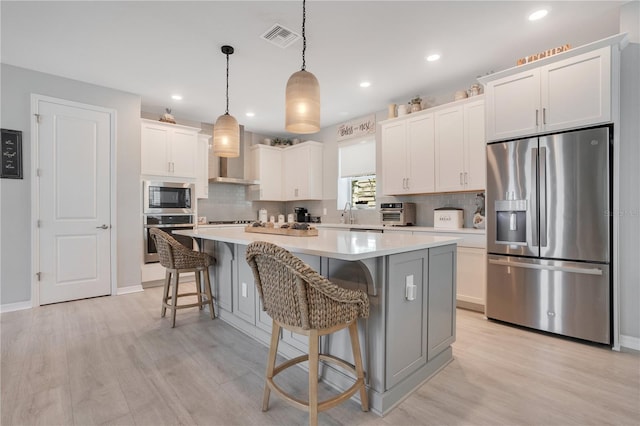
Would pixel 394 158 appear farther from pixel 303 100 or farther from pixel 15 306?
pixel 15 306

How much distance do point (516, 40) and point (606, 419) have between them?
305 cm

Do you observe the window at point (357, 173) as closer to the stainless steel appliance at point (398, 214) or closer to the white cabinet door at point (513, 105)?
the stainless steel appliance at point (398, 214)

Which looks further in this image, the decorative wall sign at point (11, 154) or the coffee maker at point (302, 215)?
the coffee maker at point (302, 215)

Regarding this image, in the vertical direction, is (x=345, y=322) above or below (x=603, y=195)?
below

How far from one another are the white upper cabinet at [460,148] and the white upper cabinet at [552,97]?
420 mm

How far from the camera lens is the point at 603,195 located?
249 cm

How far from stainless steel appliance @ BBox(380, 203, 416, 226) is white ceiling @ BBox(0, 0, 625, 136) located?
1.55 meters

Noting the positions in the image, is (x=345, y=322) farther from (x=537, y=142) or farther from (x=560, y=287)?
(x=537, y=142)

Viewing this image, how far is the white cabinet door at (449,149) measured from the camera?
3.74m

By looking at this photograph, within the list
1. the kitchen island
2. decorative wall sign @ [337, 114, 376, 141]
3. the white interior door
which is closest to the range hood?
the white interior door

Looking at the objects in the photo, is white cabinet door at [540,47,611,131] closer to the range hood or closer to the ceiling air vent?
the ceiling air vent

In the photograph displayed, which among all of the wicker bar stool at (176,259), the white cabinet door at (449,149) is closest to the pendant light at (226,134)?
the wicker bar stool at (176,259)

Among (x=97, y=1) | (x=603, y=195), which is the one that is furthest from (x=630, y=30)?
(x=97, y=1)

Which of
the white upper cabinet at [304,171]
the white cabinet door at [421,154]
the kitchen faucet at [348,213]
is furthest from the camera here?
the white upper cabinet at [304,171]
